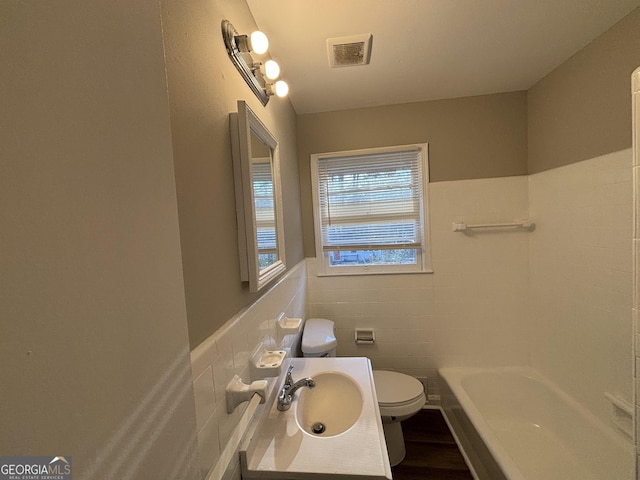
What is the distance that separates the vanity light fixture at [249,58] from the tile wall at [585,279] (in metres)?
1.76

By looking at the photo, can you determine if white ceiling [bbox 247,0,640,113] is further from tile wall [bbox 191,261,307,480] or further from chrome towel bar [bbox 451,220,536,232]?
tile wall [bbox 191,261,307,480]

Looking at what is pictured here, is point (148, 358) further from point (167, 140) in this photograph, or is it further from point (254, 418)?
point (254, 418)

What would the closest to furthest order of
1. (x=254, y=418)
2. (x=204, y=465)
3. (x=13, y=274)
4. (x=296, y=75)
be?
(x=13, y=274) < (x=204, y=465) < (x=254, y=418) < (x=296, y=75)

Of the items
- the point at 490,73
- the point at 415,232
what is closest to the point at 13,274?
the point at 415,232

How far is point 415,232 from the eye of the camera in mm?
2156

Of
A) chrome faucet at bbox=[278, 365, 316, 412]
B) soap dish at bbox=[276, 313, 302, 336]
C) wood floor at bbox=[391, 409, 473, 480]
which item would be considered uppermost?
soap dish at bbox=[276, 313, 302, 336]

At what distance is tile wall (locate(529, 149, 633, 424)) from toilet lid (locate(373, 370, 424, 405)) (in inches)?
37.4

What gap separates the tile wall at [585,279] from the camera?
4.52ft

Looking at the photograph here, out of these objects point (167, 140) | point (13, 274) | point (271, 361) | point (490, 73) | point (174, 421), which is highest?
point (490, 73)

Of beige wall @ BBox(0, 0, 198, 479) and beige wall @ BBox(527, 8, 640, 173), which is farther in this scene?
beige wall @ BBox(527, 8, 640, 173)

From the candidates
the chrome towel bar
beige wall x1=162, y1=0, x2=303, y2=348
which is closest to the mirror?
beige wall x1=162, y1=0, x2=303, y2=348

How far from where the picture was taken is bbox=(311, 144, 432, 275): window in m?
2.14

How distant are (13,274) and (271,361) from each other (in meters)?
0.89

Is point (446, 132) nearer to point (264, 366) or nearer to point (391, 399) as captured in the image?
point (391, 399)
